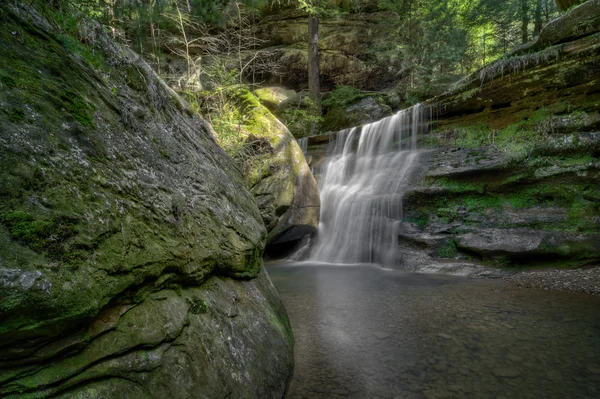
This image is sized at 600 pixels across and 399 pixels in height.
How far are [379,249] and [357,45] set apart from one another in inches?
625

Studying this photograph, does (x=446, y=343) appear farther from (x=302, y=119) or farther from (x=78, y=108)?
(x=302, y=119)

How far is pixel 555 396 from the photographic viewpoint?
7.22 feet

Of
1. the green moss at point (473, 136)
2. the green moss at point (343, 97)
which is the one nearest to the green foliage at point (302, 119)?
the green moss at point (343, 97)

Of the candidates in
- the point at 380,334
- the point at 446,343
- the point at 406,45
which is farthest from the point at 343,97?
the point at 446,343

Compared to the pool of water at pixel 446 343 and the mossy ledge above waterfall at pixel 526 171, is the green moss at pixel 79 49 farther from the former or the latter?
Answer: the mossy ledge above waterfall at pixel 526 171

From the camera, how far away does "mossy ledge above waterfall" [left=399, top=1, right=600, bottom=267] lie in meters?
5.63

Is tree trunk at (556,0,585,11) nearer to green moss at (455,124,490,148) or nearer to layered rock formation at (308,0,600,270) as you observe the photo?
layered rock formation at (308,0,600,270)

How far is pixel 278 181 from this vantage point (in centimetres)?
742

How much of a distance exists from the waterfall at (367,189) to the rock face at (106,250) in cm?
550

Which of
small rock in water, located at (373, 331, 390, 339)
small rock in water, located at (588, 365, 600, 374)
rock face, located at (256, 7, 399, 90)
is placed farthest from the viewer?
rock face, located at (256, 7, 399, 90)

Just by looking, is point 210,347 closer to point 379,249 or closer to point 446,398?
point 446,398

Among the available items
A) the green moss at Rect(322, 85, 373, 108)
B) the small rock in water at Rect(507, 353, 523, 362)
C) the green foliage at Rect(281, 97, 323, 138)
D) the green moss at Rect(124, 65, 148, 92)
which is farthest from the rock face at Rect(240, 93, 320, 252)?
the green moss at Rect(322, 85, 373, 108)

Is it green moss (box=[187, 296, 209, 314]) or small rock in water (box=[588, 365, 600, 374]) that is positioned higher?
green moss (box=[187, 296, 209, 314])

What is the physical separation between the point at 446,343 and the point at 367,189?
609 cm
